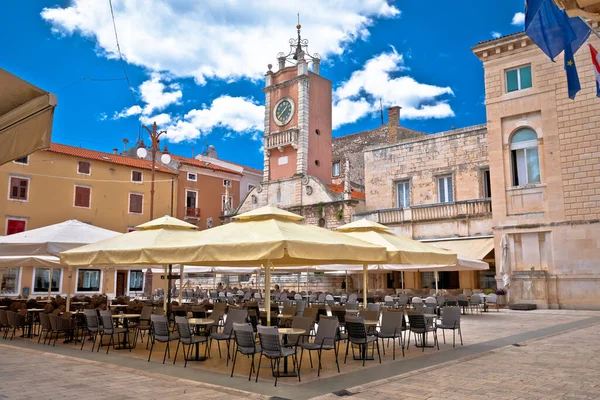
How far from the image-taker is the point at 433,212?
24.9 meters

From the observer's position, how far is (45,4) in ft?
43.4

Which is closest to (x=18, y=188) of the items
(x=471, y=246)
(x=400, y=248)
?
(x=471, y=246)

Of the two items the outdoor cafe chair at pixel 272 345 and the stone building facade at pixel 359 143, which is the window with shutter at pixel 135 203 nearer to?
the stone building facade at pixel 359 143

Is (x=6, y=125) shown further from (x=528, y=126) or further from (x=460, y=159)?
(x=460, y=159)

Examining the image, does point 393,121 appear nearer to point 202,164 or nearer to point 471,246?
point 202,164

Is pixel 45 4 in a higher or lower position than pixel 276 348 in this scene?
higher

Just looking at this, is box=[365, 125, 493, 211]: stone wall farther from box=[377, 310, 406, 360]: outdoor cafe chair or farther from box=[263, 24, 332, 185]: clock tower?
box=[377, 310, 406, 360]: outdoor cafe chair

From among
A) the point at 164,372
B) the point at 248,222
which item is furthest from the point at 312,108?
the point at 164,372

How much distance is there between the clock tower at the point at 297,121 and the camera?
1299 inches

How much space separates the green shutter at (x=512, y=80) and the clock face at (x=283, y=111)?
15170 mm

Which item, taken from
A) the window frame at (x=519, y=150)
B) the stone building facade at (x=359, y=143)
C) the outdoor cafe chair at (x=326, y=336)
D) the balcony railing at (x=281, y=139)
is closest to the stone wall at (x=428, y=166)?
the window frame at (x=519, y=150)

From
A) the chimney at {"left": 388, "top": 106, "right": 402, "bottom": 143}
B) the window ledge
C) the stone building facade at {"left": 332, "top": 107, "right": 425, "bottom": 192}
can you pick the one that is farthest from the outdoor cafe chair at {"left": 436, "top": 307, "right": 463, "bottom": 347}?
the chimney at {"left": 388, "top": 106, "right": 402, "bottom": 143}

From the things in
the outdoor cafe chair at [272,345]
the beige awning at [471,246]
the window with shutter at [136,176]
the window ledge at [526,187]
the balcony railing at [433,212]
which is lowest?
the outdoor cafe chair at [272,345]

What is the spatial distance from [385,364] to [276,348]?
2245 mm
